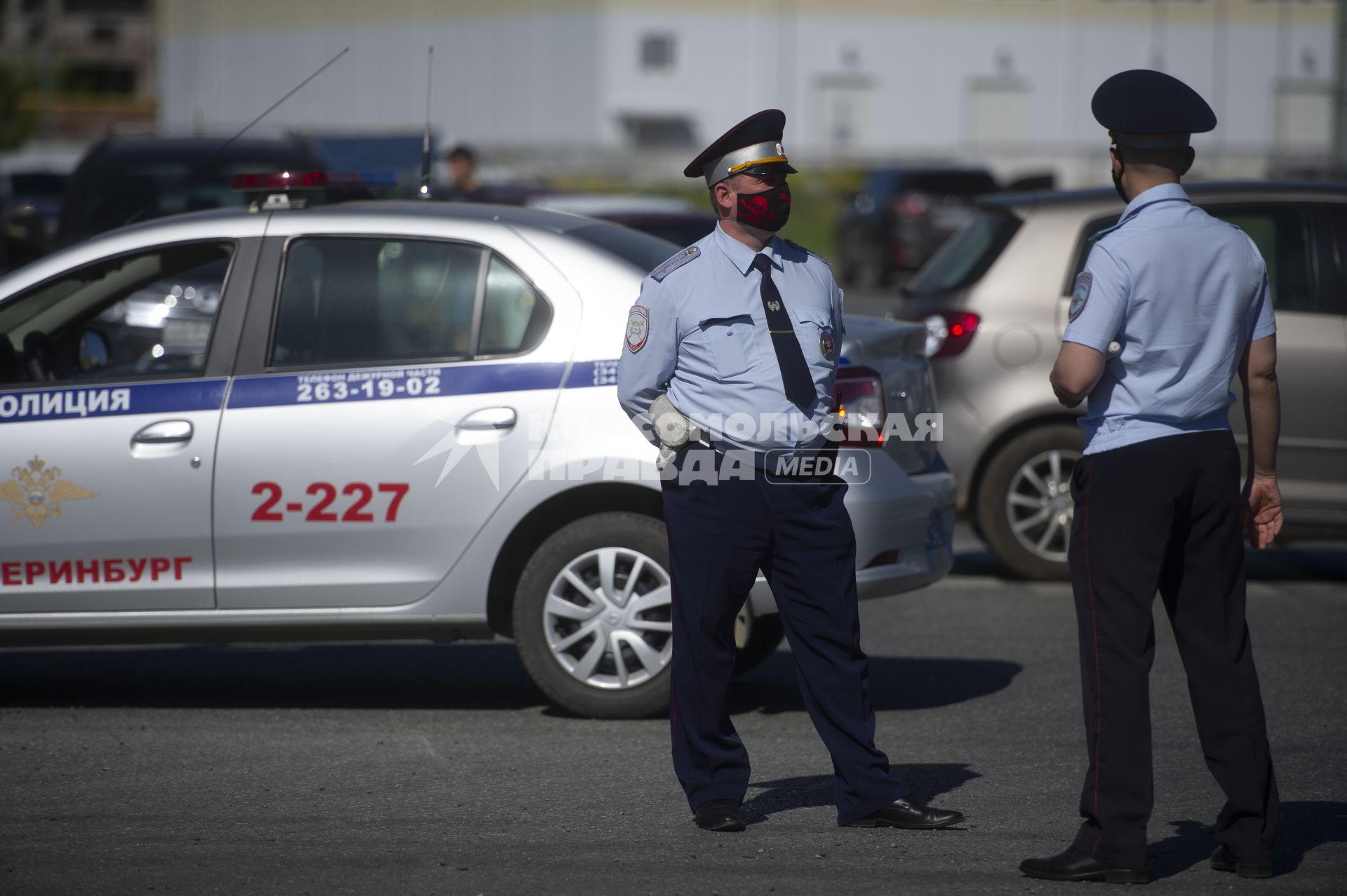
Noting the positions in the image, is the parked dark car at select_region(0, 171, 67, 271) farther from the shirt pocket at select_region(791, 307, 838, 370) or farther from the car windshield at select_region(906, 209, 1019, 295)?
the shirt pocket at select_region(791, 307, 838, 370)

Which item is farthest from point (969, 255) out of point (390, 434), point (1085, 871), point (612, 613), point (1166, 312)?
point (1085, 871)

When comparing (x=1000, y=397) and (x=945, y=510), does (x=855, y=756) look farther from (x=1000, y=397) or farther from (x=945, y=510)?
(x=1000, y=397)

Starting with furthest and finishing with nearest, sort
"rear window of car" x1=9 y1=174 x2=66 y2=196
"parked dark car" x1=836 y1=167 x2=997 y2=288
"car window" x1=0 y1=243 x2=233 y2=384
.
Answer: "parked dark car" x1=836 y1=167 x2=997 y2=288 → "rear window of car" x1=9 y1=174 x2=66 y2=196 → "car window" x1=0 y1=243 x2=233 y2=384

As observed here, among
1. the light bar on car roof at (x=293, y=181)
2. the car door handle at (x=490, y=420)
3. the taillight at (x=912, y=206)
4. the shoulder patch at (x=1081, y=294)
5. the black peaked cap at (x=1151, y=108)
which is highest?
the taillight at (x=912, y=206)

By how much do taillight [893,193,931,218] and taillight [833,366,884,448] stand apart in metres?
19.6

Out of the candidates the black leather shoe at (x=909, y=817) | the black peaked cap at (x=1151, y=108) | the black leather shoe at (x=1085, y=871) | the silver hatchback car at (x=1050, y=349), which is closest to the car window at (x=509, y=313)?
the black leather shoe at (x=909, y=817)

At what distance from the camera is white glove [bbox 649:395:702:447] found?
14.3 ft

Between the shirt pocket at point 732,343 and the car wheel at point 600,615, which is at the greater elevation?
the shirt pocket at point 732,343

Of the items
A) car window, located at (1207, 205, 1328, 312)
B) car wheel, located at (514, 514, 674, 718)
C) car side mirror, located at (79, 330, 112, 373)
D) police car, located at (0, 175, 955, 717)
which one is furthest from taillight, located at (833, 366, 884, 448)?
car window, located at (1207, 205, 1328, 312)

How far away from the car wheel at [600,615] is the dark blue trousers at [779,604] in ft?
3.41

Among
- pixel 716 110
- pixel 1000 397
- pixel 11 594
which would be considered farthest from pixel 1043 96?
pixel 11 594

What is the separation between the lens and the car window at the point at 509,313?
5.55m

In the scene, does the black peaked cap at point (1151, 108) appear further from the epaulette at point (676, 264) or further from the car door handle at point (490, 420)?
the car door handle at point (490, 420)

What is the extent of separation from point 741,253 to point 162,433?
7.26 feet
